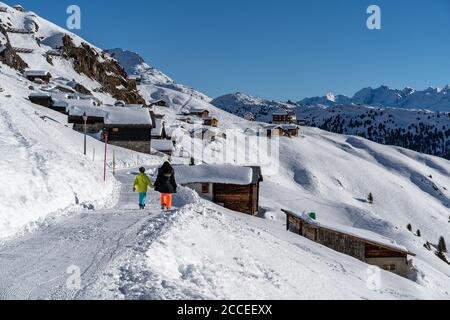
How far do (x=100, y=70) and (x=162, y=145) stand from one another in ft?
243

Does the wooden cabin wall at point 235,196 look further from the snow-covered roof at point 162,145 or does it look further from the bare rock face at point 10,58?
the bare rock face at point 10,58

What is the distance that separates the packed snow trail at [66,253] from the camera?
7.51m

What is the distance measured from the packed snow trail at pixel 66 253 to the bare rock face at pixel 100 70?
108267 millimetres

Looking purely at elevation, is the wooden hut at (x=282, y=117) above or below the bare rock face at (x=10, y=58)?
below

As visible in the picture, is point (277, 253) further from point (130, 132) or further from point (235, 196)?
point (130, 132)

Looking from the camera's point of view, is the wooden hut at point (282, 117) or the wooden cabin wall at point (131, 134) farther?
the wooden hut at point (282, 117)

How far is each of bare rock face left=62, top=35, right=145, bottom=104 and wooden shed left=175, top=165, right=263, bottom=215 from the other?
8927cm

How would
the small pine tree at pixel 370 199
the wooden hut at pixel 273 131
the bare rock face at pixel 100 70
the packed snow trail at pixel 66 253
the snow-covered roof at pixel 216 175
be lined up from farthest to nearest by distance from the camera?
the bare rock face at pixel 100 70
the wooden hut at pixel 273 131
the small pine tree at pixel 370 199
the snow-covered roof at pixel 216 175
the packed snow trail at pixel 66 253

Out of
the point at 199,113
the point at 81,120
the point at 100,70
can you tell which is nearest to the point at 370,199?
the point at 81,120

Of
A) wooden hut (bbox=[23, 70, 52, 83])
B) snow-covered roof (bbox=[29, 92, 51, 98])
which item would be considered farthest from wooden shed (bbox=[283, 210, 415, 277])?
wooden hut (bbox=[23, 70, 52, 83])

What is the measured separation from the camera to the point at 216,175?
1312 inches

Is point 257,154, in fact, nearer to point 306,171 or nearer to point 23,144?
point 306,171

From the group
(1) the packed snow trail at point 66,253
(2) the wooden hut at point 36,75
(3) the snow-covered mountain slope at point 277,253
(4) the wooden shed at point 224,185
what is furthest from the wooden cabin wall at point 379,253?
(2) the wooden hut at point 36,75
